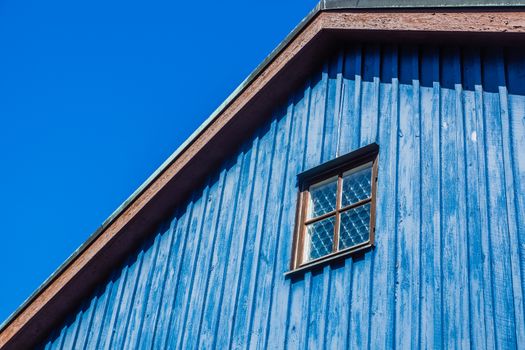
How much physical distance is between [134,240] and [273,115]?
218 centimetres

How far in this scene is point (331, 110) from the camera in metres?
8.59

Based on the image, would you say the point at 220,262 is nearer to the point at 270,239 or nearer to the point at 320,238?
the point at 270,239

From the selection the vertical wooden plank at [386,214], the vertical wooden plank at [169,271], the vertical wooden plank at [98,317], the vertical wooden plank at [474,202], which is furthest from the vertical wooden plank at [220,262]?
the vertical wooden plank at [474,202]

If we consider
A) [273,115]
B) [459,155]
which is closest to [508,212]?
[459,155]

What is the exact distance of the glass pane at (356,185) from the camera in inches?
311

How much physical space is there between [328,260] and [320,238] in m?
0.53

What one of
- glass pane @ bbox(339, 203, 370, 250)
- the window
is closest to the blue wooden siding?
the window

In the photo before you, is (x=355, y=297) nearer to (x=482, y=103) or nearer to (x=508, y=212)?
(x=508, y=212)

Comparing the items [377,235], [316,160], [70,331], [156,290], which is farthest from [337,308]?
[70,331]

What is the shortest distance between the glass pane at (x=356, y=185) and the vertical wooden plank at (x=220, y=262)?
1.31m

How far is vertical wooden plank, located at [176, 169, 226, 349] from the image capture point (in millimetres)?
8391

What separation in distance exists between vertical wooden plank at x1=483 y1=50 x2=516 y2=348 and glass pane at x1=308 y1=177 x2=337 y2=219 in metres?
1.74

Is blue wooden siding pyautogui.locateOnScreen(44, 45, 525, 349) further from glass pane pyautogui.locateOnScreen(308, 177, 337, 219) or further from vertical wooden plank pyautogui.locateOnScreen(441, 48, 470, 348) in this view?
glass pane pyautogui.locateOnScreen(308, 177, 337, 219)

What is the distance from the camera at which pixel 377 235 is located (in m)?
7.27
